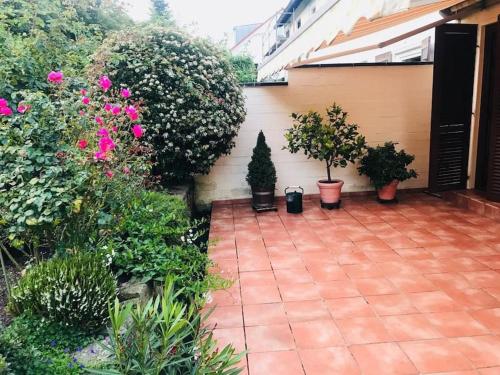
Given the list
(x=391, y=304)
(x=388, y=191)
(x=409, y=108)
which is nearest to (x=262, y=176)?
(x=388, y=191)

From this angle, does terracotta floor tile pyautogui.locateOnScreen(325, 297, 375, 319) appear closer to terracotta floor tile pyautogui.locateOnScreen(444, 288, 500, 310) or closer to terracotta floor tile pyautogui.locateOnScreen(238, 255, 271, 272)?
terracotta floor tile pyautogui.locateOnScreen(444, 288, 500, 310)

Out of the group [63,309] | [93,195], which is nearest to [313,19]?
[93,195]

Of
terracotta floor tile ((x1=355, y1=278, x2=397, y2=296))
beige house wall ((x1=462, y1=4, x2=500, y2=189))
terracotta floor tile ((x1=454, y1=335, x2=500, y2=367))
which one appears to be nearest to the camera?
terracotta floor tile ((x1=454, y1=335, x2=500, y2=367))

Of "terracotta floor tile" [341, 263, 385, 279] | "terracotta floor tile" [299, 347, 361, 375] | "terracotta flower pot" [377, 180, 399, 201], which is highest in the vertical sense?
"terracotta flower pot" [377, 180, 399, 201]

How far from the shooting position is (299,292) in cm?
411

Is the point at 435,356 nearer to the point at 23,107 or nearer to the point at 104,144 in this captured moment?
the point at 104,144

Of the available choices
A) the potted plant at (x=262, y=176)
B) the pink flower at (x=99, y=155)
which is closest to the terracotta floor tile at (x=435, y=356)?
the pink flower at (x=99, y=155)

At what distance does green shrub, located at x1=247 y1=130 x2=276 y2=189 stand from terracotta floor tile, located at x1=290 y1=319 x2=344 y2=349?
12.8 feet

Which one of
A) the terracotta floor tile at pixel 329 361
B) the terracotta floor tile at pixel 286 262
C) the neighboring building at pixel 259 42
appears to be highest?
the neighboring building at pixel 259 42

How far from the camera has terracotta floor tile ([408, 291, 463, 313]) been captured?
3.66 metres

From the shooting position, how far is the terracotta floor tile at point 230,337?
10.6 feet

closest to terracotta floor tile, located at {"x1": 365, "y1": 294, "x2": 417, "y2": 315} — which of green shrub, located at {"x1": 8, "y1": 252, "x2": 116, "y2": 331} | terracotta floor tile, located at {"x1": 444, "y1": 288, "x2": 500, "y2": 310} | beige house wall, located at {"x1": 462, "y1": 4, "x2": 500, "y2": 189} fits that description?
terracotta floor tile, located at {"x1": 444, "y1": 288, "x2": 500, "y2": 310}

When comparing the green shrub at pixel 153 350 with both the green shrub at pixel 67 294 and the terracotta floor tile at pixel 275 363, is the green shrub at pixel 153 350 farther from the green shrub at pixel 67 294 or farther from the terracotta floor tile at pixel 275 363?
the terracotta floor tile at pixel 275 363

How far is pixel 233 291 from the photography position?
4.18 m
